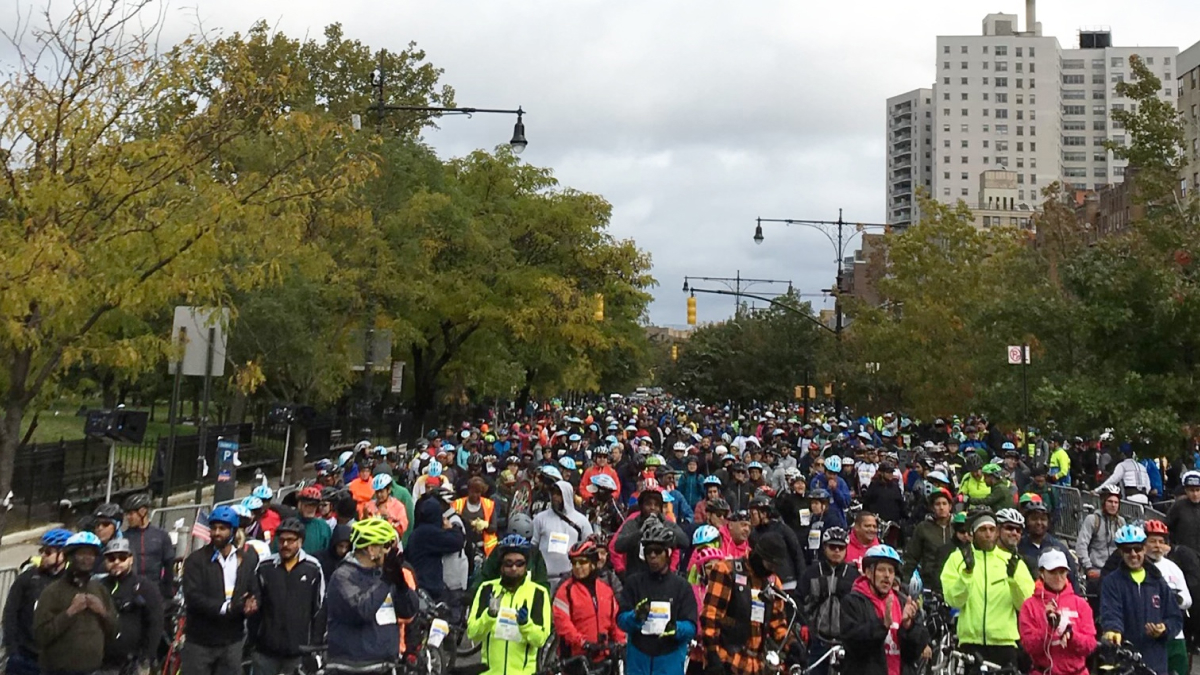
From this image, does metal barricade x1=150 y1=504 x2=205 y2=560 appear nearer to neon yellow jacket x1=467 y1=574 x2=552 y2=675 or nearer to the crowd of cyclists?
the crowd of cyclists

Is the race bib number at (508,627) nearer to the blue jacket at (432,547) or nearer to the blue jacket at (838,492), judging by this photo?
the blue jacket at (432,547)

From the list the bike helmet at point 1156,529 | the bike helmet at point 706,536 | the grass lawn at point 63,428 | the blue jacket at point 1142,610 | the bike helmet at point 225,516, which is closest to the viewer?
the bike helmet at point 225,516

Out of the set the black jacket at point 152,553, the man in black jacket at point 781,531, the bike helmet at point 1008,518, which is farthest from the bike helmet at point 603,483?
the bike helmet at point 1008,518

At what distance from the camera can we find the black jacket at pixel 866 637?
7.04m

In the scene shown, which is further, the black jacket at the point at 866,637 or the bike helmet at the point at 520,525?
the bike helmet at the point at 520,525

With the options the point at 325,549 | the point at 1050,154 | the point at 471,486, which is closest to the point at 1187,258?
the point at 471,486

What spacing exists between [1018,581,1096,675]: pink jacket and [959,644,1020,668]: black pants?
96mm

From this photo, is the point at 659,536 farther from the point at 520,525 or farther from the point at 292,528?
the point at 520,525

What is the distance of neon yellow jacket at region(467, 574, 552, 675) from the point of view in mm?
7023

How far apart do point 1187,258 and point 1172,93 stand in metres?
147

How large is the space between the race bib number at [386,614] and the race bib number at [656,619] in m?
1.46

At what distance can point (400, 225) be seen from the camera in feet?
91.8

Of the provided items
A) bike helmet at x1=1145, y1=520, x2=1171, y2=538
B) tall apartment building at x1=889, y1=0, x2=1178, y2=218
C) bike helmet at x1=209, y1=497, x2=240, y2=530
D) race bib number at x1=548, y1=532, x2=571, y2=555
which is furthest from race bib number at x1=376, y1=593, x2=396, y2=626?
tall apartment building at x1=889, y1=0, x2=1178, y2=218

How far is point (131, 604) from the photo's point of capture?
7.96 meters
